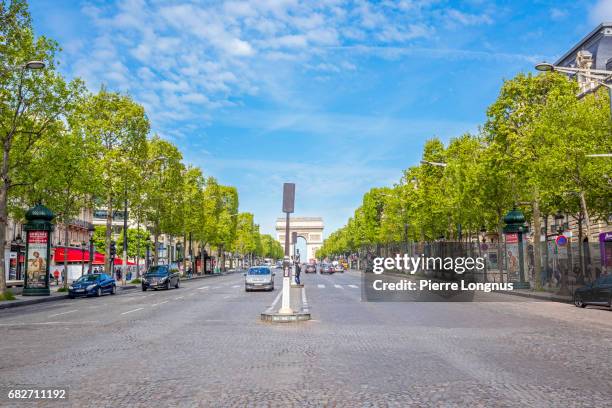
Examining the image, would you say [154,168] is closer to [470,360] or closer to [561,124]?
[561,124]

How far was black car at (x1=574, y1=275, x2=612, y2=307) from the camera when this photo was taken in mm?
21812

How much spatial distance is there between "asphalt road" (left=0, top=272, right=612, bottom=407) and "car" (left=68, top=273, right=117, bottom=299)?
618 inches

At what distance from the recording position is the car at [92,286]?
32375 mm

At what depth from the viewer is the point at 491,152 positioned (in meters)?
33.8

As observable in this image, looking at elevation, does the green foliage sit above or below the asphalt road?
above

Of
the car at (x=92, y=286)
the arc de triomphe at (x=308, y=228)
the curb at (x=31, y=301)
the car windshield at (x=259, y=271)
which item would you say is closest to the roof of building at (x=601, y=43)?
the car windshield at (x=259, y=271)

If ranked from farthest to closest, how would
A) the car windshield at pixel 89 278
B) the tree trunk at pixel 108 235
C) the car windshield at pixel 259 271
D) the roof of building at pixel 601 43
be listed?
the roof of building at pixel 601 43 < the tree trunk at pixel 108 235 < the car windshield at pixel 259 271 < the car windshield at pixel 89 278

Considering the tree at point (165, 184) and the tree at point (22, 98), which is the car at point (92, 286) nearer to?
the tree at point (22, 98)

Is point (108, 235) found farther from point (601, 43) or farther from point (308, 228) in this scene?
point (308, 228)

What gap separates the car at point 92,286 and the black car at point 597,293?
24682 millimetres

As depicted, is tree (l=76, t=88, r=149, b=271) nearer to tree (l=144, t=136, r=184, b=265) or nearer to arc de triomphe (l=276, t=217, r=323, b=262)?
tree (l=144, t=136, r=184, b=265)

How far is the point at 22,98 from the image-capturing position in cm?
2873

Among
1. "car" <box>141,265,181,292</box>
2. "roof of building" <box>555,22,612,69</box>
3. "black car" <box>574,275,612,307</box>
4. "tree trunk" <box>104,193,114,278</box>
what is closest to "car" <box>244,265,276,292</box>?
"car" <box>141,265,181,292</box>

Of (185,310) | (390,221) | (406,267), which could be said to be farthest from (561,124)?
(390,221)
